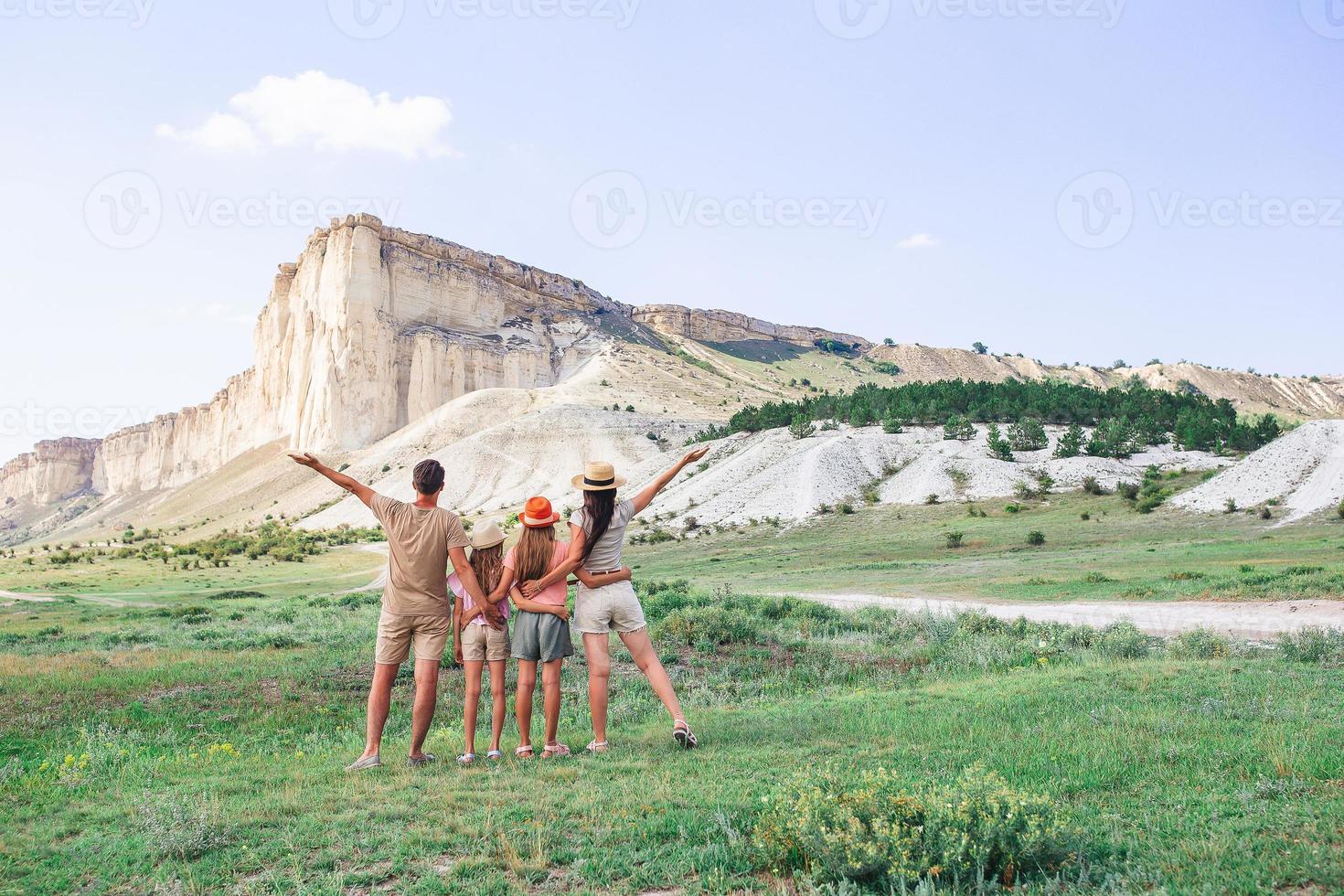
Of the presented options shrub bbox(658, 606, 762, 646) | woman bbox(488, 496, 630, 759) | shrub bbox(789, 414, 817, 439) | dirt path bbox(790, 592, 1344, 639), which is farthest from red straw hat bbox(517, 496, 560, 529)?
shrub bbox(789, 414, 817, 439)

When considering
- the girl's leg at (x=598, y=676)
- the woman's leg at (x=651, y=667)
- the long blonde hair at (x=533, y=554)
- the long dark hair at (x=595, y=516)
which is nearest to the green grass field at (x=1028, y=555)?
the woman's leg at (x=651, y=667)

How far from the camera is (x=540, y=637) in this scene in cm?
709

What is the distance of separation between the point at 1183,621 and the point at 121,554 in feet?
194

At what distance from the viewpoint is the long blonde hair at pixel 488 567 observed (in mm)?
7316

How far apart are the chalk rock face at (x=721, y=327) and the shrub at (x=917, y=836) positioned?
136 meters

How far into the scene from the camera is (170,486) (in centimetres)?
12094

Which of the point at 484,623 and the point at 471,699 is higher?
the point at 484,623

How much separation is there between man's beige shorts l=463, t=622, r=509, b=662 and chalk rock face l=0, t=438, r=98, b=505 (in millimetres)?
169359

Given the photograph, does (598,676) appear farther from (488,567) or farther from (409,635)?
(409,635)

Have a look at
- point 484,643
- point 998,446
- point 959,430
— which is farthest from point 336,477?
point 959,430

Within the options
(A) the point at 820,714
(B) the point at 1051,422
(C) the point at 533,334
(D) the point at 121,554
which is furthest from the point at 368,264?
(A) the point at 820,714

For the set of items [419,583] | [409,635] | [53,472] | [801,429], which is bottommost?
[409,635]

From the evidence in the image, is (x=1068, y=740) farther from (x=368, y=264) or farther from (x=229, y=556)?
(x=368, y=264)

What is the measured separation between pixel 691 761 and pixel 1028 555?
26326 mm
